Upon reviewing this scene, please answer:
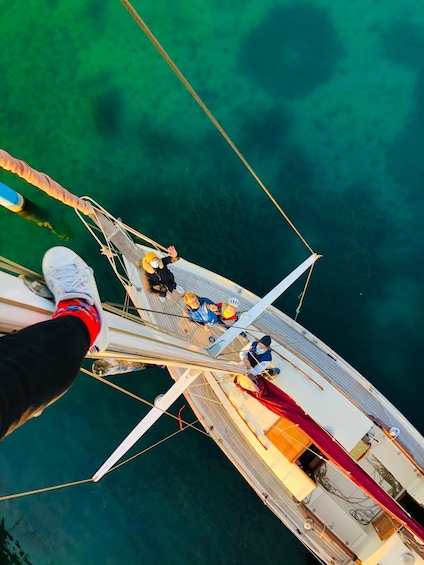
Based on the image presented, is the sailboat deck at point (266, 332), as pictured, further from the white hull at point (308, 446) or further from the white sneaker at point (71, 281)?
the white sneaker at point (71, 281)

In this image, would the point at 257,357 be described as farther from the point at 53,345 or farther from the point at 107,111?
the point at 107,111

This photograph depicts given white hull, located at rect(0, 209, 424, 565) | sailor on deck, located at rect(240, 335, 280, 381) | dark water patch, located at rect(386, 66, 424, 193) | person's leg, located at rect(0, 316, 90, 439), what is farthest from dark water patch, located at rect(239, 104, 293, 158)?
person's leg, located at rect(0, 316, 90, 439)

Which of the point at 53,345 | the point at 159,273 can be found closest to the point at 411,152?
the point at 159,273

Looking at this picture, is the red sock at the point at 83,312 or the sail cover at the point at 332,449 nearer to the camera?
the red sock at the point at 83,312

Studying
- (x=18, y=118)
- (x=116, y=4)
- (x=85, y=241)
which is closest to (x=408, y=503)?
(x=85, y=241)

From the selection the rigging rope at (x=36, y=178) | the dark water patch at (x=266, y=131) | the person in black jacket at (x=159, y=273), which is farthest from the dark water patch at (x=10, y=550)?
the dark water patch at (x=266, y=131)

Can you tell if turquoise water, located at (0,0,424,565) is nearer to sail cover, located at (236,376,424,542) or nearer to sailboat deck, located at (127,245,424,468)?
sailboat deck, located at (127,245,424,468)
